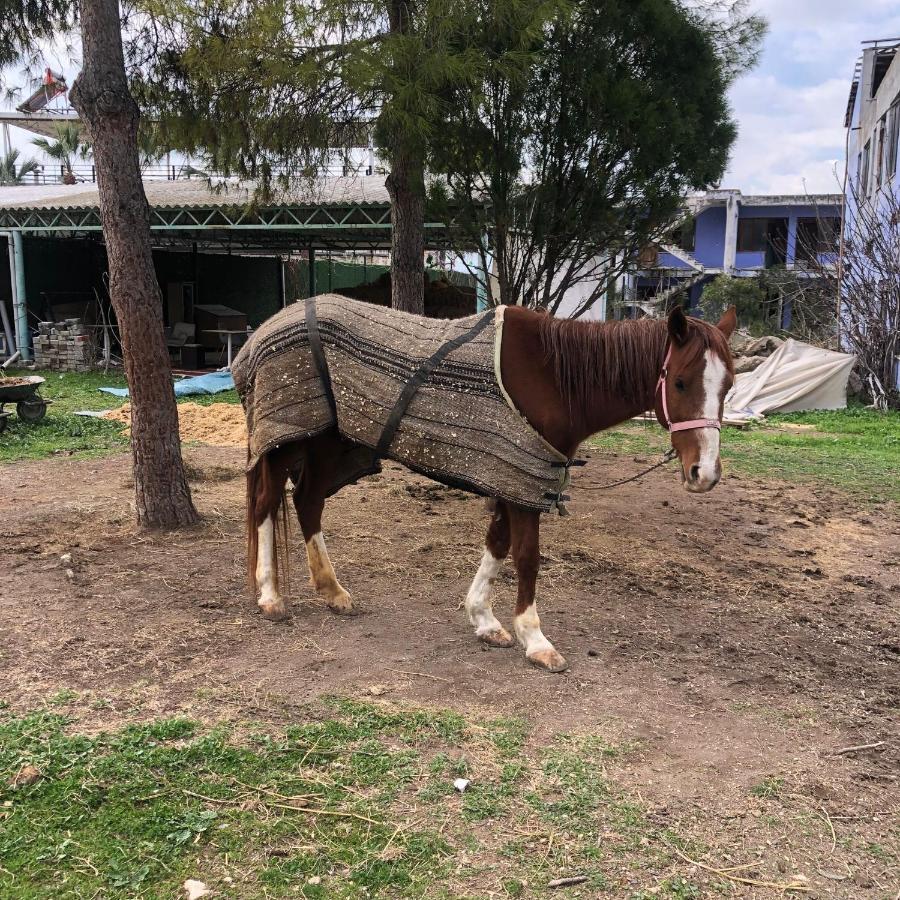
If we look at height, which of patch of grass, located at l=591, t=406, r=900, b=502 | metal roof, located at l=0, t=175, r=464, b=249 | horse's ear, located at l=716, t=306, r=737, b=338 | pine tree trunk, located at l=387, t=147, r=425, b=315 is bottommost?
patch of grass, located at l=591, t=406, r=900, b=502

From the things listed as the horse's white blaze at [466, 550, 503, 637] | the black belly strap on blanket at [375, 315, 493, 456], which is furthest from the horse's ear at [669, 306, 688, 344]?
the horse's white blaze at [466, 550, 503, 637]

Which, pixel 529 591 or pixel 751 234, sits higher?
pixel 751 234

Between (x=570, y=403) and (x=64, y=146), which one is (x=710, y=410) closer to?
(x=570, y=403)

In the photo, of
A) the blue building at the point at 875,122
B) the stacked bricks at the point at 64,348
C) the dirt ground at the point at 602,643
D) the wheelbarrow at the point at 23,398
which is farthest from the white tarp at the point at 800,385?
the stacked bricks at the point at 64,348

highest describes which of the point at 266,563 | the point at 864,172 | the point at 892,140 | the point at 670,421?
the point at 892,140

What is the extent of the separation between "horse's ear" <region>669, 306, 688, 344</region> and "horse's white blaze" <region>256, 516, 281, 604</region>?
2024mm

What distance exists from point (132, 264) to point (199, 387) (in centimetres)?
746

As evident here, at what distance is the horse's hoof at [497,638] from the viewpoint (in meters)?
3.37

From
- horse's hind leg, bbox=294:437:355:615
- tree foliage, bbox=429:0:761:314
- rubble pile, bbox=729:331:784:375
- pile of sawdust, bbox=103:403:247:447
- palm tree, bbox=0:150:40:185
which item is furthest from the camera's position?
palm tree, bbox=0:150:40:185

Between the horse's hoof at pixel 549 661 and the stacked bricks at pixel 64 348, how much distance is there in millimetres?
13711

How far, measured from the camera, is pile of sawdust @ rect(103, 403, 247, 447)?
835 centimetres

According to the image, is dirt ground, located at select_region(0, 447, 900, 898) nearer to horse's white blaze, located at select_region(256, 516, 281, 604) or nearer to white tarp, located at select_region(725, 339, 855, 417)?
horse's white blaze, located at select_region(256, 516, 281, 604)

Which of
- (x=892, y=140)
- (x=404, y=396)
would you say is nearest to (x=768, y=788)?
(x=404, y=396)

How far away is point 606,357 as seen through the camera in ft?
10.1
